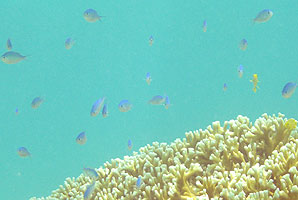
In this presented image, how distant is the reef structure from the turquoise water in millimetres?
48350

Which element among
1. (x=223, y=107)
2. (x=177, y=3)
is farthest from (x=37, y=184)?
(x=177, y=3)

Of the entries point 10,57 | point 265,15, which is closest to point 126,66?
point 265,15

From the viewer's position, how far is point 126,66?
85250 millimetres

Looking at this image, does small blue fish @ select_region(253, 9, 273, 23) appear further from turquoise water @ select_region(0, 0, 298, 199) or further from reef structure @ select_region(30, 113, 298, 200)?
turquoise water @ select_region(0, 0, 298, 199)

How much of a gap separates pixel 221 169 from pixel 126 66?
83048 millimetres

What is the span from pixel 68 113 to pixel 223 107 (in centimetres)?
4040

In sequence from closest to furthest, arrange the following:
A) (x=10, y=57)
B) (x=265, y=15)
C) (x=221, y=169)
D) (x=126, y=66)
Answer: (x=221, y=169), (x=10, y=57), (x=265, y=15), (x=126, y=66)

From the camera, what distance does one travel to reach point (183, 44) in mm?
70438

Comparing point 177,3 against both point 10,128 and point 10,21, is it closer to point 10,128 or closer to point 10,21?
point 10,21

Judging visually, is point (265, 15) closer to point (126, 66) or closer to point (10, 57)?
point (10, 57)

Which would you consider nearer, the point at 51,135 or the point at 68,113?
the point at 51,135

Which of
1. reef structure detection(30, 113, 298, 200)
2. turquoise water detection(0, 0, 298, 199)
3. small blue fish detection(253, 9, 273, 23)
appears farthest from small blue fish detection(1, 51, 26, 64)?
turquoise water detection(0, 0, 298, 199)

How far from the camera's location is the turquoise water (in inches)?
2430

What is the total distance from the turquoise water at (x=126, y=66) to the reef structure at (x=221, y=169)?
48.3 m
